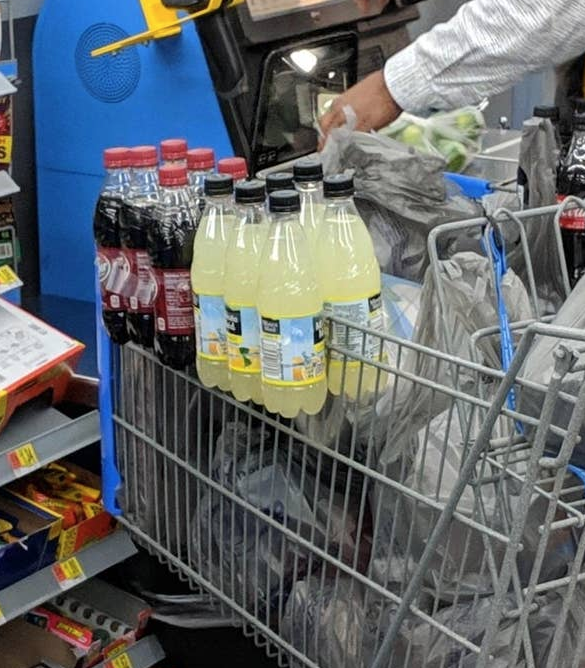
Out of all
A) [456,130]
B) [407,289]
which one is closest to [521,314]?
[407,289]

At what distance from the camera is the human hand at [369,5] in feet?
7.26

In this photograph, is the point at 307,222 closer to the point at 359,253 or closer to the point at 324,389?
A: the point at 359,253

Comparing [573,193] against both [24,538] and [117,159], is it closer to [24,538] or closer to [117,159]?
[117,159]

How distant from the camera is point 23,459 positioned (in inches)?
70.9

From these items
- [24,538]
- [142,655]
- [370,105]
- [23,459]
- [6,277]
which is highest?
[370,105]

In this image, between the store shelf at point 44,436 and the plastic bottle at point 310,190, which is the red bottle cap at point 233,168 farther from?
the store shelf at point 44,436

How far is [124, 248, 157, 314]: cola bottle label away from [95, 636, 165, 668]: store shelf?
806mm

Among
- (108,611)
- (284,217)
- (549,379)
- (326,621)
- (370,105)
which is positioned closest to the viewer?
(549,379)

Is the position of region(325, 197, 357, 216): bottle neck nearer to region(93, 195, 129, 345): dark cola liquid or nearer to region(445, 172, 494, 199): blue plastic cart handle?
region(93, 195, 129, 345): dark cola liquid

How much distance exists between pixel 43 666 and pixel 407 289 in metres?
1.00

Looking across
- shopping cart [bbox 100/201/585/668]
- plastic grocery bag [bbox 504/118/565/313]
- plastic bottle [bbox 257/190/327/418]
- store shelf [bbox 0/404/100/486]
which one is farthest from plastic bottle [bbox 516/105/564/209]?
store shelf [bbox 0/404/100/486]

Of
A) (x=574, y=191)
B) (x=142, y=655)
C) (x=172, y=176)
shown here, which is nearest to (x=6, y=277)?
(x=172, y=176)

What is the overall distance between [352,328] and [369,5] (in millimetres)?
1143

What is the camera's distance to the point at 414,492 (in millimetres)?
1265
